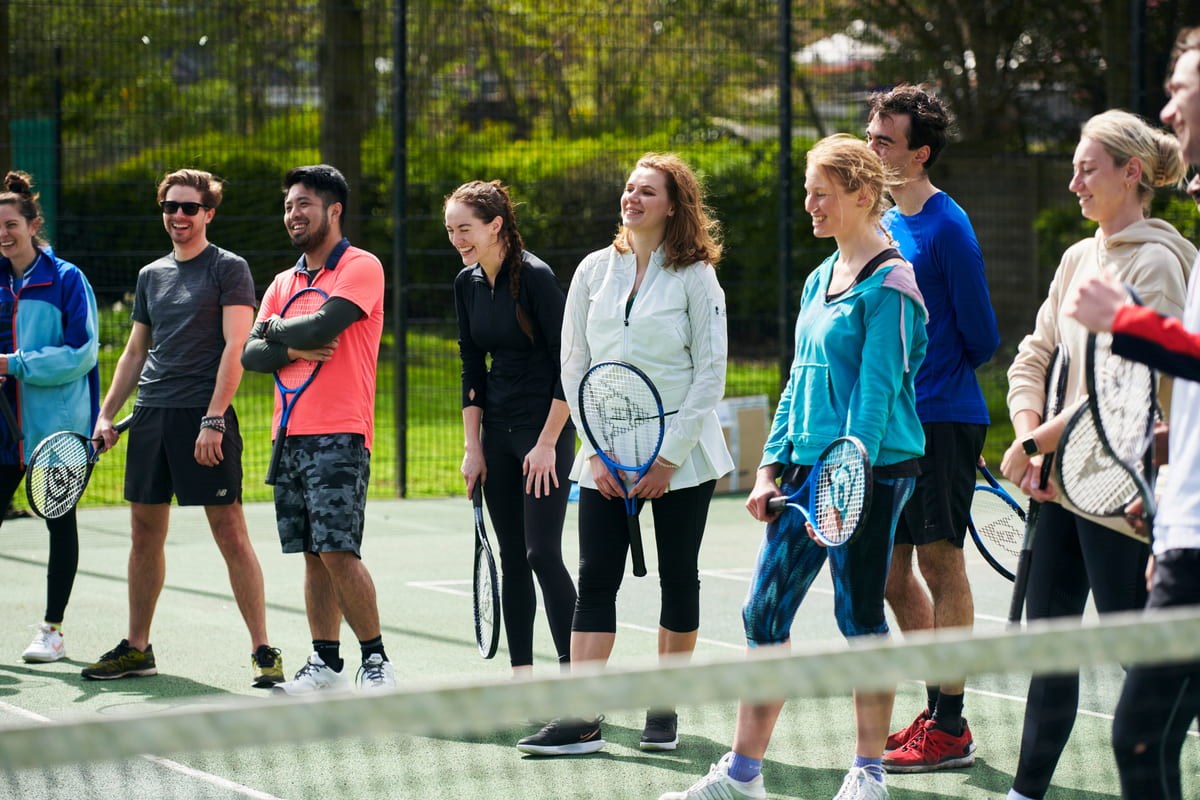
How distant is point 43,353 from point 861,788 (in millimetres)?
3823

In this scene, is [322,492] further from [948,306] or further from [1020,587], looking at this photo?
[1020,587]

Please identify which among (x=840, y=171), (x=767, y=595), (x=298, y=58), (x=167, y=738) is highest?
(x=298, y=58)

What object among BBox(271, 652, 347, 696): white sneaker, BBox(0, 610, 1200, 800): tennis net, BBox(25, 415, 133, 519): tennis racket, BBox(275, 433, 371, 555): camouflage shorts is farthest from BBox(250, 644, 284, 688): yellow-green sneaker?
BBox(25, 415, 133, 519): tennis racket

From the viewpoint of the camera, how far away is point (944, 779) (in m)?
4.74

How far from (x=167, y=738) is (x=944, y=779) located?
325 cm

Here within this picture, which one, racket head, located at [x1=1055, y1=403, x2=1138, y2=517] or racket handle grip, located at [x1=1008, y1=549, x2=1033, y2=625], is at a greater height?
racket head, located at [x1=1055, y1=403, x2=1138, y2=517]

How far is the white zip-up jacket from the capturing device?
4844 mm

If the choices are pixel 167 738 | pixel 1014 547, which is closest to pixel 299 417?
pixel 1014 547

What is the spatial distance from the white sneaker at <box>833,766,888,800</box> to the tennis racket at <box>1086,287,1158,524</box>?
3.97 ft

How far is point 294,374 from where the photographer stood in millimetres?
5562

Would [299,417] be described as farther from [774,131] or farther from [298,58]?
[774,131]

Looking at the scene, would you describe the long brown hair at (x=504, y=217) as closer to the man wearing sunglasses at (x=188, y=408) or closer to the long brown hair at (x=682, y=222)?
the long brown hair at (x=682, y=222)

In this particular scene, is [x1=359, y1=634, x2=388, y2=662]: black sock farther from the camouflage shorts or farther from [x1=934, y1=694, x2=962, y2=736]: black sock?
[x1=934, y1=694, x2=962, y2=736]: black sock

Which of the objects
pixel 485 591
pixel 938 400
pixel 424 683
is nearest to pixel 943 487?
pixel 938 400
